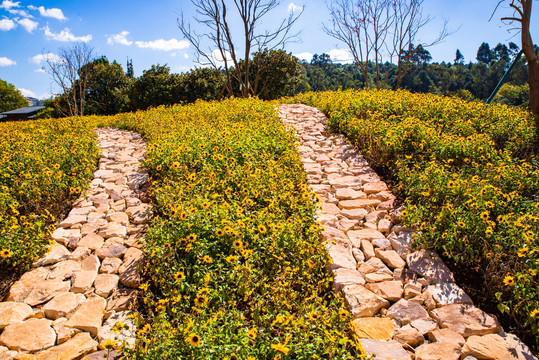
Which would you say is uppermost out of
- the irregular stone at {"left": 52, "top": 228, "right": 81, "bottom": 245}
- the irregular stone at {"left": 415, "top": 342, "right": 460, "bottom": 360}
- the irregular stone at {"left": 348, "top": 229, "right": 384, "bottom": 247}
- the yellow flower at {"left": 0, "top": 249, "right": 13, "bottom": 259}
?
the yellow flower at {"left": 0, "top": 249, "right": 13, "bottom": 259}

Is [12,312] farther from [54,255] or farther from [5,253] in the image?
[54,255]

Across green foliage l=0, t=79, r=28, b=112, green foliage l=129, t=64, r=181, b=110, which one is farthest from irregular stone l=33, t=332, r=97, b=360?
green foliage l=0, t=79, r=28, b=112

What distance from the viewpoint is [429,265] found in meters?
2.99

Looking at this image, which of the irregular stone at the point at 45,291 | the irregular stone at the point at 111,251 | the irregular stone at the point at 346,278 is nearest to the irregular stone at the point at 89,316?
the irregular stone at the point at 45,291

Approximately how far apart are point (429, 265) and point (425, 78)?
5538 centimetres

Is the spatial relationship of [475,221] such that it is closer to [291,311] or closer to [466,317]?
[466,317]

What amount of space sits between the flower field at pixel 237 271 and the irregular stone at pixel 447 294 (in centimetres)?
90

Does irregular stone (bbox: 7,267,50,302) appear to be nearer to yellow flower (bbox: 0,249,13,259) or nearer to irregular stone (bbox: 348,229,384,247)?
yellow flower (bbox: 0,249,13,259)

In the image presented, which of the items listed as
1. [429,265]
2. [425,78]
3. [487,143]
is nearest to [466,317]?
[429,265]

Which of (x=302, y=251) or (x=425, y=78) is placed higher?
(x=425, y=78)

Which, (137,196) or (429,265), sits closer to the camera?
(429,265)

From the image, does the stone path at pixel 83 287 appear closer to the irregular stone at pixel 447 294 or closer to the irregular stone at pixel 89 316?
the irregular stone at pixel 89 316

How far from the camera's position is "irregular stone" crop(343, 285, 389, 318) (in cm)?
249

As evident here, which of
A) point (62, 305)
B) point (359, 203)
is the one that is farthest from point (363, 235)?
point (62, 305)
